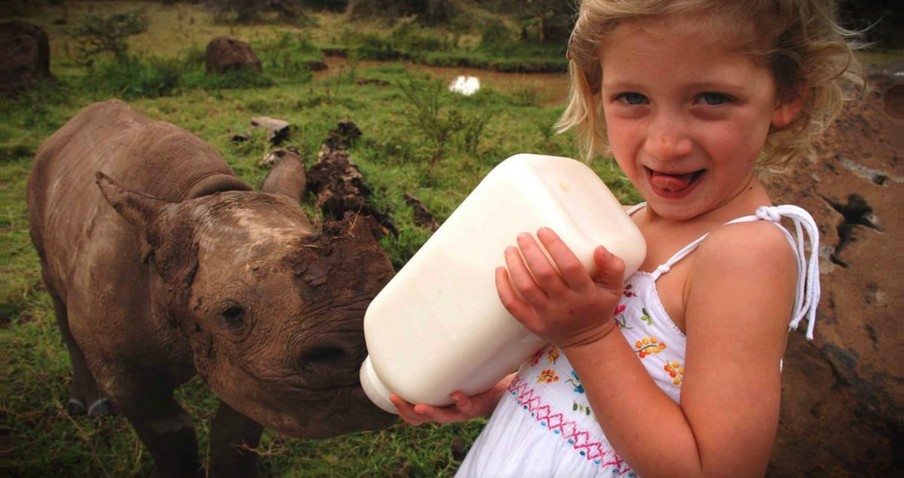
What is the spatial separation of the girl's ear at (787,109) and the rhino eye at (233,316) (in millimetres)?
1577

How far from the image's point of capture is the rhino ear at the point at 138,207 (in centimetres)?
267

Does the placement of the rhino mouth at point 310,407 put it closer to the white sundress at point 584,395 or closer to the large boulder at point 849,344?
the white sundress at point 584,395

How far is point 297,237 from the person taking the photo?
2.28 m

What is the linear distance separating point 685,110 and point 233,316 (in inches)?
58.3

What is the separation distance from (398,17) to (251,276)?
18.8 meters

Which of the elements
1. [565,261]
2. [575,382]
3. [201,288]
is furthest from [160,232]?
[565,261]

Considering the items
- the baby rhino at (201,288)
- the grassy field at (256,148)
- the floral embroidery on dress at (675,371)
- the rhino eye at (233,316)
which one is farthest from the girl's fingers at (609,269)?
the grassy field at (256,148)

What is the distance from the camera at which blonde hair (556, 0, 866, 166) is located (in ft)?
4.56

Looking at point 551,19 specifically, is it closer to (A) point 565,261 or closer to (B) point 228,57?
(B) point 228,57

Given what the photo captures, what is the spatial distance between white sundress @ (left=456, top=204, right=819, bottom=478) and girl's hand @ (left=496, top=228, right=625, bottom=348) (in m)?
0.19

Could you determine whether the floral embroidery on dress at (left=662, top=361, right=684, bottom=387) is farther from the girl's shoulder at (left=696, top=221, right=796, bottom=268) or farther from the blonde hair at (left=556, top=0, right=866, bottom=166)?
the blonde hair at (left=556, top=0, right=866, bottom=166)

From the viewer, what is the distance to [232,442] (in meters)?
3.24

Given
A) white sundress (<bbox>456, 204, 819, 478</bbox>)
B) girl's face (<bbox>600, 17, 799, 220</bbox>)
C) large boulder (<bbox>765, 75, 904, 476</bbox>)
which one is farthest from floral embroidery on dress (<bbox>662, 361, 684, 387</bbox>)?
large boulder (<bbox>765, 75, 904, 476</bbox>)

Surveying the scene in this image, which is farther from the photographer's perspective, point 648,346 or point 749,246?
point 648,346
